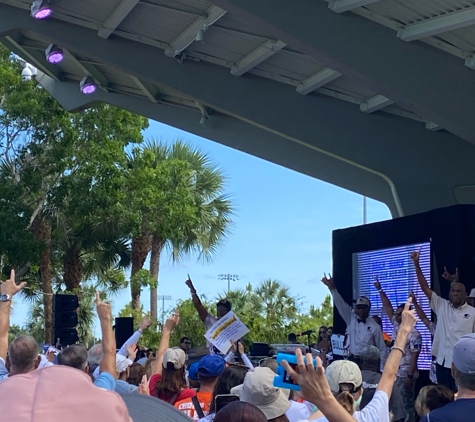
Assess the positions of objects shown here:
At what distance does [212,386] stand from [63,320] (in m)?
9.88

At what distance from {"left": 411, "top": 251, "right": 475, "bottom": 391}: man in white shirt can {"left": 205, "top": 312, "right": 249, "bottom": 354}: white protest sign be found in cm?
262

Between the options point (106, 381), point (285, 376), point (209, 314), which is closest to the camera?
point (285, 376)

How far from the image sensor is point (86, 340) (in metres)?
27.8

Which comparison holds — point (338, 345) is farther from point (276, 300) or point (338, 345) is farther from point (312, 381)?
point (276, 300)

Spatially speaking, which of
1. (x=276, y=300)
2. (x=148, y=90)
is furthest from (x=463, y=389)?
(x=276, y=300)

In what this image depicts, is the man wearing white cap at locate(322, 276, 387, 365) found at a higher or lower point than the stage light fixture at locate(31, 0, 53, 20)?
lower

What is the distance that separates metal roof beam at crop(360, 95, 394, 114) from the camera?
13250 millimetres

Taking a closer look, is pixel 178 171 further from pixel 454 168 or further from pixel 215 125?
pixel 454 168

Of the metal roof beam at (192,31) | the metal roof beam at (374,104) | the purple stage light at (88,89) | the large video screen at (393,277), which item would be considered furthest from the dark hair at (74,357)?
the purple stage light at (88,89)

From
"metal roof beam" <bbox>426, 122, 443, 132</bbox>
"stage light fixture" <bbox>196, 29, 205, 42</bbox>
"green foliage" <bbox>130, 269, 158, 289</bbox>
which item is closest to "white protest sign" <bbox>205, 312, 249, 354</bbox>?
"stage light fixture" <bbox>196, 29, 205, 42</bbox>

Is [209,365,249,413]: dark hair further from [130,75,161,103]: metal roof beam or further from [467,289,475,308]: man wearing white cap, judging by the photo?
[130,75,161,103]: metal roof beam

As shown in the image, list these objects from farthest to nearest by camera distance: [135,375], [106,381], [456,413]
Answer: [135,375] < [106,381] < [456,413]

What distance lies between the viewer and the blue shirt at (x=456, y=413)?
3.21 m

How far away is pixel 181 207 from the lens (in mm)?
23875
